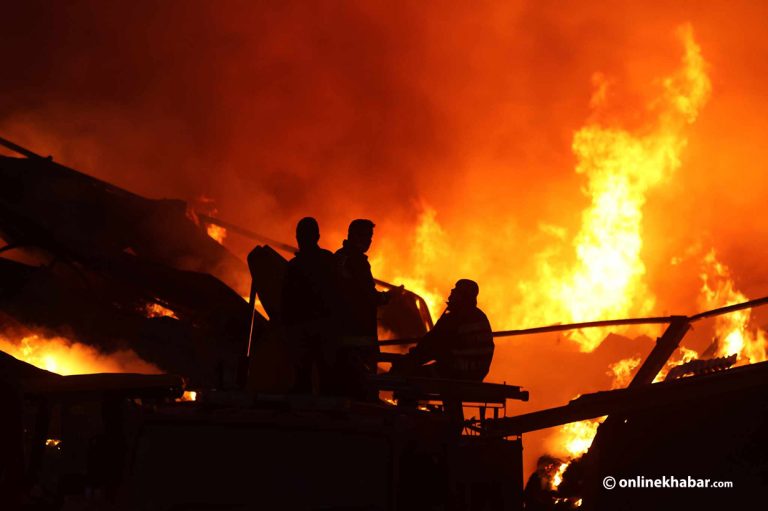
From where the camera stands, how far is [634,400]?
20.1 ft

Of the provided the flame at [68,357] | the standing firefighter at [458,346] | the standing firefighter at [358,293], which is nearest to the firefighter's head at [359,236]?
the standing firefighter at [358,293]

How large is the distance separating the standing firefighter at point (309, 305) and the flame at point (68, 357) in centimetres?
927

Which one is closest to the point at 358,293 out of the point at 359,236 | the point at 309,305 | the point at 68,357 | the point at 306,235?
the point at 359,236

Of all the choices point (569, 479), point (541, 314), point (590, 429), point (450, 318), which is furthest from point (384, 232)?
point (450, 318)

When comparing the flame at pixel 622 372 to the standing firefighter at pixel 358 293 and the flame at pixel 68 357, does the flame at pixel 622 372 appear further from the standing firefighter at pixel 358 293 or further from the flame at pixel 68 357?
the standing firefighter at pixel 358 293

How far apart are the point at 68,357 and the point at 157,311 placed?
231 centimetres

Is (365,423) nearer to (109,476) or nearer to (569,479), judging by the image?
(109,476)

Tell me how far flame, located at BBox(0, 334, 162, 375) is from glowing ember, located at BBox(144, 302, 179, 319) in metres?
1.46

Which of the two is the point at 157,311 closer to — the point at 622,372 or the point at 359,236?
the point at 359,236

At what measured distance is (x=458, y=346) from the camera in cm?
791

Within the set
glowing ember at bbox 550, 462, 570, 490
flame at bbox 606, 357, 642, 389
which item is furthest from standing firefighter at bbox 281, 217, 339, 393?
flame at bbox 606, 357, 642, 389

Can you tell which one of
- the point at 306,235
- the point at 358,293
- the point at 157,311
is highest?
the point at 157,311

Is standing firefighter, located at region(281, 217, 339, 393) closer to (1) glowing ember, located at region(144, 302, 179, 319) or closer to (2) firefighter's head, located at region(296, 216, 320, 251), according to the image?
(2) firefighter's head, located at region(296, 216, 320, 251)

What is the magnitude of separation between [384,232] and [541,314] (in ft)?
26.6
